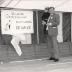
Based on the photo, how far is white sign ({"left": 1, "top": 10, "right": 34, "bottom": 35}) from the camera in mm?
9289

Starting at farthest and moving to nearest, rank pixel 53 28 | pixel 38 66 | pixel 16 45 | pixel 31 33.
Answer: pixel 31 33, pixel 16 45, pixel 53 28, pixel 38 66

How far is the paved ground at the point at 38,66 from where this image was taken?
Answer: 8000mm

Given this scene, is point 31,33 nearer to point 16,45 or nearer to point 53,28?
point 16,45

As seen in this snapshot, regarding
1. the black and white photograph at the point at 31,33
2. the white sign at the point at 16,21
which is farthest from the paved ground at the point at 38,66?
the white sign at the point at 16,21

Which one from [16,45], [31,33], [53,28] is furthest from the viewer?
[31,33]

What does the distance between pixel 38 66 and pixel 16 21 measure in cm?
195

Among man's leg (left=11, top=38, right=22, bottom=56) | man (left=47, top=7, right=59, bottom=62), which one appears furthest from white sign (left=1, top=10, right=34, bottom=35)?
man (left=47, top=7, right=59, bottom=62)

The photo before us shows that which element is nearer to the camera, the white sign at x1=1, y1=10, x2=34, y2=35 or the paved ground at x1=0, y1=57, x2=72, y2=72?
the paved ground at x1=0, y1=57, x2=72, y2=72

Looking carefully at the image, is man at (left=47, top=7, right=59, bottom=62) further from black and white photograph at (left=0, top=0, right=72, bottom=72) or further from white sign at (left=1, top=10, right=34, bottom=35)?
white sign at (left=1, top=10, right=34, bottom=35)

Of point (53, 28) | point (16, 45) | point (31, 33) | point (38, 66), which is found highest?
point (53, 28)

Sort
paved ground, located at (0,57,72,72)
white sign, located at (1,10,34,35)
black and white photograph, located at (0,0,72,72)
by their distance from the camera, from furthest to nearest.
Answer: white sign, located at (1,10,34,35), black and white photograph, located at (0,0,72,72), paved ground, located at (0,57,72,72)

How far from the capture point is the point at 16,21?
31.0ft

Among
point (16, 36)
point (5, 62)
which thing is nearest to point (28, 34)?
point (16, 36)

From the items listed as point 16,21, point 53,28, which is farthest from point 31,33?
point 53,28
